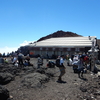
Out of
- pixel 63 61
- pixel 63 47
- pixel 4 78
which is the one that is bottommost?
pixel 4 78

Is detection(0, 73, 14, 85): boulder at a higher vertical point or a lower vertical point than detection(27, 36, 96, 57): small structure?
lower

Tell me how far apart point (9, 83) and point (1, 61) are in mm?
8178

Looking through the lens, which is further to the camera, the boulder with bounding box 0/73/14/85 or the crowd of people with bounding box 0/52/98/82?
the crowd of people with bounding box 0/52/98/82

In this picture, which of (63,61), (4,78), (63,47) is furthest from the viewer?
(63,47)

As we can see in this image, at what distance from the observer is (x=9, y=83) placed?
27.1 ft

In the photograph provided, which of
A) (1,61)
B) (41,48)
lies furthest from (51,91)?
(41,48)

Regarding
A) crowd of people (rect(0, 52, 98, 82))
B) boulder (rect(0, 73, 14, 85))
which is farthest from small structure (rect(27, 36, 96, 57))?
boulder (rect(0, 73, 14, 85))

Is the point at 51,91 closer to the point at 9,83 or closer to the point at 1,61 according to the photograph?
the point at 9,83

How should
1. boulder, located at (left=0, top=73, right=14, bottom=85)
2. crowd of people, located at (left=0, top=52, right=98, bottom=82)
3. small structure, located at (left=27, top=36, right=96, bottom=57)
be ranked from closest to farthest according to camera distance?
boulder, located at (left=0, top=73, right=14, bottom=85)
crowd of people, located at (left=0, top=52, right=98, bottom=82)
small structure, located at (left=27, top=36, right=96, bottom=57)

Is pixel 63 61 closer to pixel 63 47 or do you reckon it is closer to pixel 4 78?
pixel 4 78

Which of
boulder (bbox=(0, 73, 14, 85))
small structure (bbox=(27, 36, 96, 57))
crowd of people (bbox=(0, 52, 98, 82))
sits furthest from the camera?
small structure (bbox=(27, 36, 96, 57))

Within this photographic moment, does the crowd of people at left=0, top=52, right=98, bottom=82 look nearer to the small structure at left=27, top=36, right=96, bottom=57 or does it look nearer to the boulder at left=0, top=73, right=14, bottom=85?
the boulder at left=0, top=73, right=14, bottom=85

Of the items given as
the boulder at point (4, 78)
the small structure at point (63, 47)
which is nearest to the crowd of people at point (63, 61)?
the boulder at point (4, 78)

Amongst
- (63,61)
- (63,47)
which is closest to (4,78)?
(63,61)
